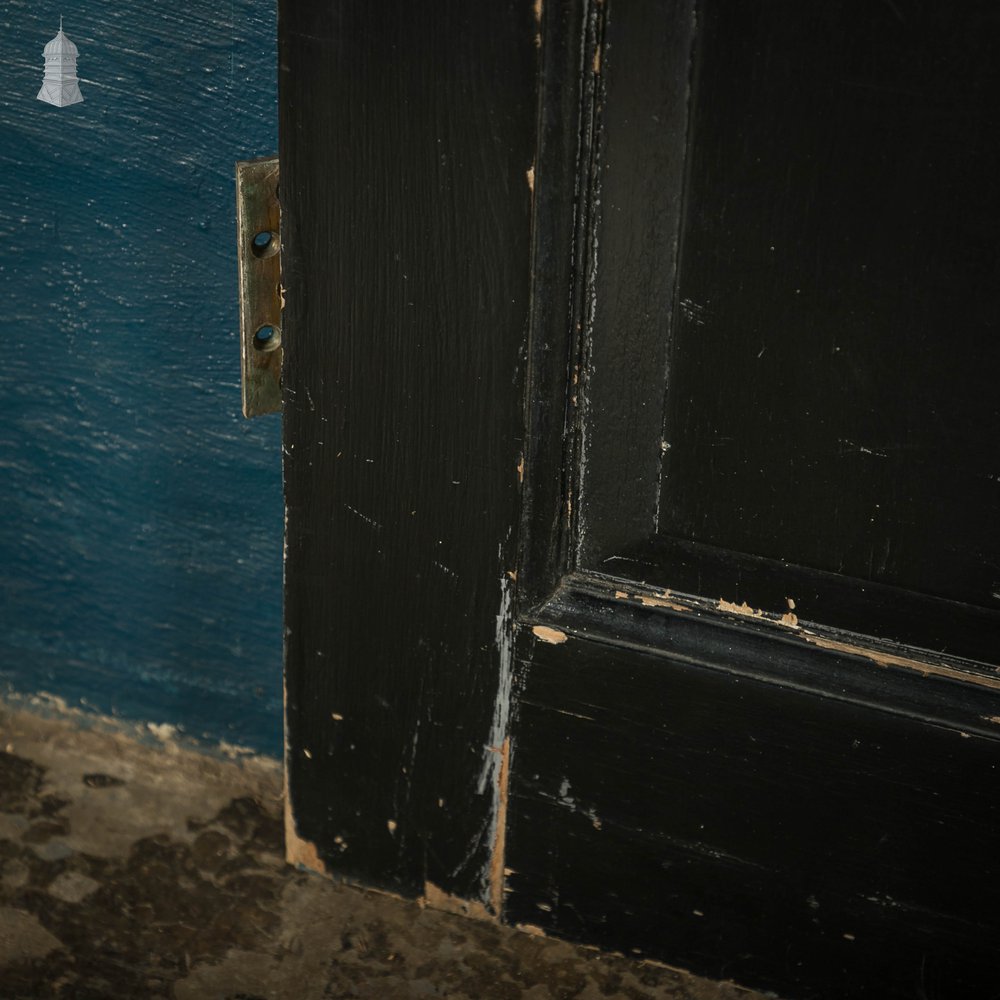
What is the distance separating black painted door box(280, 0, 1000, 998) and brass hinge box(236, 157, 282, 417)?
0.13 feet

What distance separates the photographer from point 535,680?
3.73 ft

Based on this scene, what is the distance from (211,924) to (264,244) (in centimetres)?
70

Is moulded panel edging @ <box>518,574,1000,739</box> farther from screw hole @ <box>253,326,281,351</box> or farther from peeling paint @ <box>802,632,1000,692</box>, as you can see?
screw hole @ <box>253,326,281,351</box>

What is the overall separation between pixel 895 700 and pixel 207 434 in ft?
2.54

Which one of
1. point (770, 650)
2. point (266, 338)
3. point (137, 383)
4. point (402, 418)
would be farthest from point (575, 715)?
point (137, 383)

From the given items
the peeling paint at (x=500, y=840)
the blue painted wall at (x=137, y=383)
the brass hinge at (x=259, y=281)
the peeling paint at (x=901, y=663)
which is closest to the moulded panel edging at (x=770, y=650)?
the peeling paint at (x=901, y=663)

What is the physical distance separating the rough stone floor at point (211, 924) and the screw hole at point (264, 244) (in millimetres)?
684

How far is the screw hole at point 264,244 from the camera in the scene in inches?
42.5

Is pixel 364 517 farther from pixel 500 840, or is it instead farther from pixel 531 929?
pixel 531 929

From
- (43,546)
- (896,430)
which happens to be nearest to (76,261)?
(43,546)

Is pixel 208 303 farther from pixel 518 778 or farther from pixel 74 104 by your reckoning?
pixel 518 778

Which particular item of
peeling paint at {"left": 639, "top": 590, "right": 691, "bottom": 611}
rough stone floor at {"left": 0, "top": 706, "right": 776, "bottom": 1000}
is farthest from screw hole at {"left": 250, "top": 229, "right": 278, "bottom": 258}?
rough stone floor at {"left": 0, "top": 706, "right": 776, "bottom": 1000}

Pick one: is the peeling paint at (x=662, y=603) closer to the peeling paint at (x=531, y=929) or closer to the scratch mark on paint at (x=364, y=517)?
the scratch mark on paint at (x=364, y=517)

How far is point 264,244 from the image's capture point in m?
1.09
